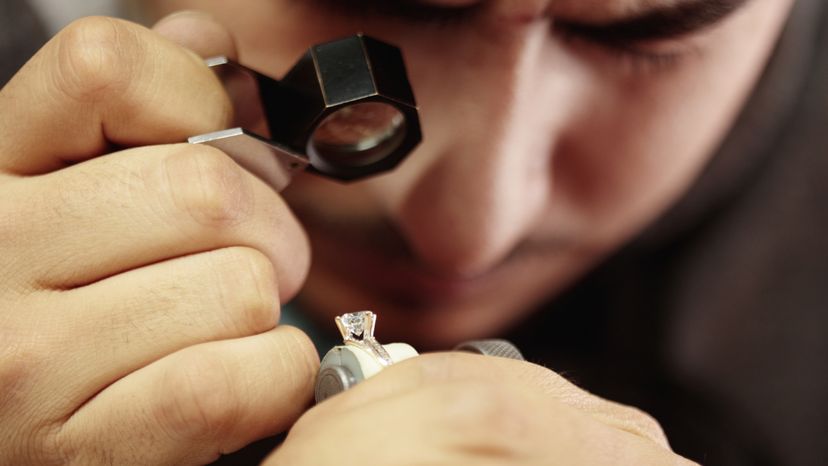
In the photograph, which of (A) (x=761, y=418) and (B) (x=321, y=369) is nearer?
(B) (x=321, y=369)

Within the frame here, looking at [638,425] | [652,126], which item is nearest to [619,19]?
[652,126]

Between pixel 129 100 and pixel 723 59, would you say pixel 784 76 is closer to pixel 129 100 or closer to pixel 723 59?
pixel 723 59

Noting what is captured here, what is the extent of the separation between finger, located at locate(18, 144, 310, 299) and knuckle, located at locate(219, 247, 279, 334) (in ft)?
0.06

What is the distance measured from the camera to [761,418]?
1.06 meters

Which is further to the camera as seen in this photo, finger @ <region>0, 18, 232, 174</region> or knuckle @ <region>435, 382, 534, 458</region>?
finger @ <region>0, 18, 232, 174</region>

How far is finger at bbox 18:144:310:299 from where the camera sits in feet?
1.37

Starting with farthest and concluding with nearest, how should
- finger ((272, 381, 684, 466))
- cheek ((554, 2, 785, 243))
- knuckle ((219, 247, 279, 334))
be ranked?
cheek ((554, 2, 785, 243)) < knuckle ((219, 247, 279, 334)) < finger ((272, 381, 684, 466))

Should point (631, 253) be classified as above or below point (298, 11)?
below

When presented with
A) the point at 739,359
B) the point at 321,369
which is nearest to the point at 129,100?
the point at 321,369

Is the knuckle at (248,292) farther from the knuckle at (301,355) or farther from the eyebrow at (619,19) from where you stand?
the eyebrow at (619,19)

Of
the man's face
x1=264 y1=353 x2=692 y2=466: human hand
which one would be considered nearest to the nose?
the man's face

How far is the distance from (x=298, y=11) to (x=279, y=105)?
89 mm

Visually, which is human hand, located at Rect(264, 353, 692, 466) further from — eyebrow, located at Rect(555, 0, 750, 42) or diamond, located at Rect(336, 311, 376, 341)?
eyebrow, located at Rect(555, 0, 750, 42)

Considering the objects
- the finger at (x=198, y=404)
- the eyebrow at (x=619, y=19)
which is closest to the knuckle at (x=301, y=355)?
the finger at (x=198, y=404)
